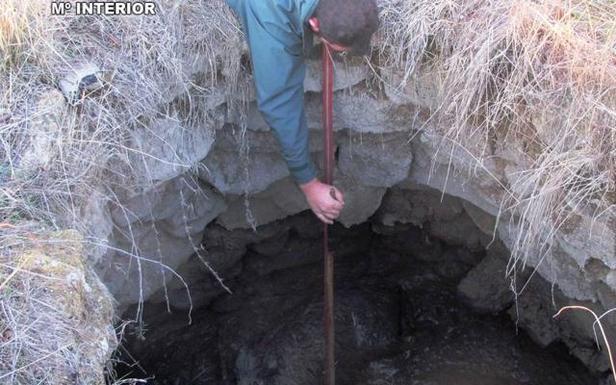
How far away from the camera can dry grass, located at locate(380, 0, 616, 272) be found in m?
2.14

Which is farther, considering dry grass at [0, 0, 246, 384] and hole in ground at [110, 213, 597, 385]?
hole in ground at [110, 213, 597, 385]

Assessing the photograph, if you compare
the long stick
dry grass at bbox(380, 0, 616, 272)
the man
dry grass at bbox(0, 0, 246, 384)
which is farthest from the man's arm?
dry grass at bbox(380, 0, 616, 272)

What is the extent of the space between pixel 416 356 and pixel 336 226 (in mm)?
712

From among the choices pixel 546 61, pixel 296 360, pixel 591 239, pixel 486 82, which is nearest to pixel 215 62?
pixel 486 82

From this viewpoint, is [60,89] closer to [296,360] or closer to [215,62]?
[215,62]

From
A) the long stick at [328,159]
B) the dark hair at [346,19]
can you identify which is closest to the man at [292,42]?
the dark hair at [346,19]

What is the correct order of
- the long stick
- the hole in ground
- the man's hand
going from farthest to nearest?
the hole in ground, the man's hand, the long stick

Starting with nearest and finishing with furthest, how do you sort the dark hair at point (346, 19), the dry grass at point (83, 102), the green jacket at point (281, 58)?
the dry grass at point (83, 102) < the dark hair at point (346, 19) < the green jacket at point (281, 58)

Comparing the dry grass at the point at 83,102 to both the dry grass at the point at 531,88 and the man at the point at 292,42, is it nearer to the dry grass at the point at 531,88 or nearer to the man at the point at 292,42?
the man at the point at 292,42

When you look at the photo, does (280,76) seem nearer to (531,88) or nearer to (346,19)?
(346,19)

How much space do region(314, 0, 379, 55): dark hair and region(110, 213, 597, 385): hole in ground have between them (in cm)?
A: 130

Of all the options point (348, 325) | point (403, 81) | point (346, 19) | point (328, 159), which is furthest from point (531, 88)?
point (348, 325)

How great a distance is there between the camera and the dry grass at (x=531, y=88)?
214 centimetres

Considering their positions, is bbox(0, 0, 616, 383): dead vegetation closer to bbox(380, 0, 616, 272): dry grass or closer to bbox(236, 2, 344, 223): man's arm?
bbox(380, 0, 616, 272): dry grass
